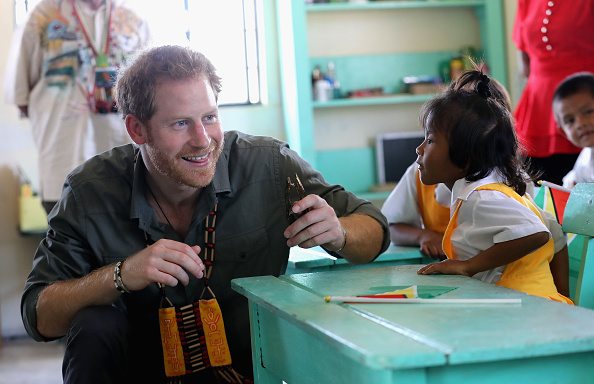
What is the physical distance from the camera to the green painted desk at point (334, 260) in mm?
2502

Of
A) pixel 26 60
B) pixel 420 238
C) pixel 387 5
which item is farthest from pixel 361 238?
pixel 387 5

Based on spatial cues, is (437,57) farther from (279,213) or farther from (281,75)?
(279,213)

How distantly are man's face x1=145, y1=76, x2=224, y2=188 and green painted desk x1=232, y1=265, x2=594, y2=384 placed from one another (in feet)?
1.97

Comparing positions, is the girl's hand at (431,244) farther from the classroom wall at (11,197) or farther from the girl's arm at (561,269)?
the classroom wall at (11,197)

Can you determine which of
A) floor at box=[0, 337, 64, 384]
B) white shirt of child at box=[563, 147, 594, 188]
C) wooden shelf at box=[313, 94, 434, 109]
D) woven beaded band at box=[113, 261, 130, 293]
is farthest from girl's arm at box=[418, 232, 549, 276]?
wooden shelf at box=[313, 94, 434, 109]

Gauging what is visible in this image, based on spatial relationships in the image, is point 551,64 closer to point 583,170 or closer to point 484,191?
point 583,170

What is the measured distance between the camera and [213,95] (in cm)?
242

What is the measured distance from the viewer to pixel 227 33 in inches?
233

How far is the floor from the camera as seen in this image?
4383mm

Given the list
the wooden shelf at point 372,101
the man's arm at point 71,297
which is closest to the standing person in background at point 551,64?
the wooden shelf at point 372,101

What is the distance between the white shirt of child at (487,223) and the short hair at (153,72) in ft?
2.39

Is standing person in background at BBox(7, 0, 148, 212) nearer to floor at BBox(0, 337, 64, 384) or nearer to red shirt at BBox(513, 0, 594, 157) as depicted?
floor at BBox(0, 337, 64, 384)

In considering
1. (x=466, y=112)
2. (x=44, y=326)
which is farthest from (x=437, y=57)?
(x=44, y=326)

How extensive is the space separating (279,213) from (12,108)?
3.49 m
